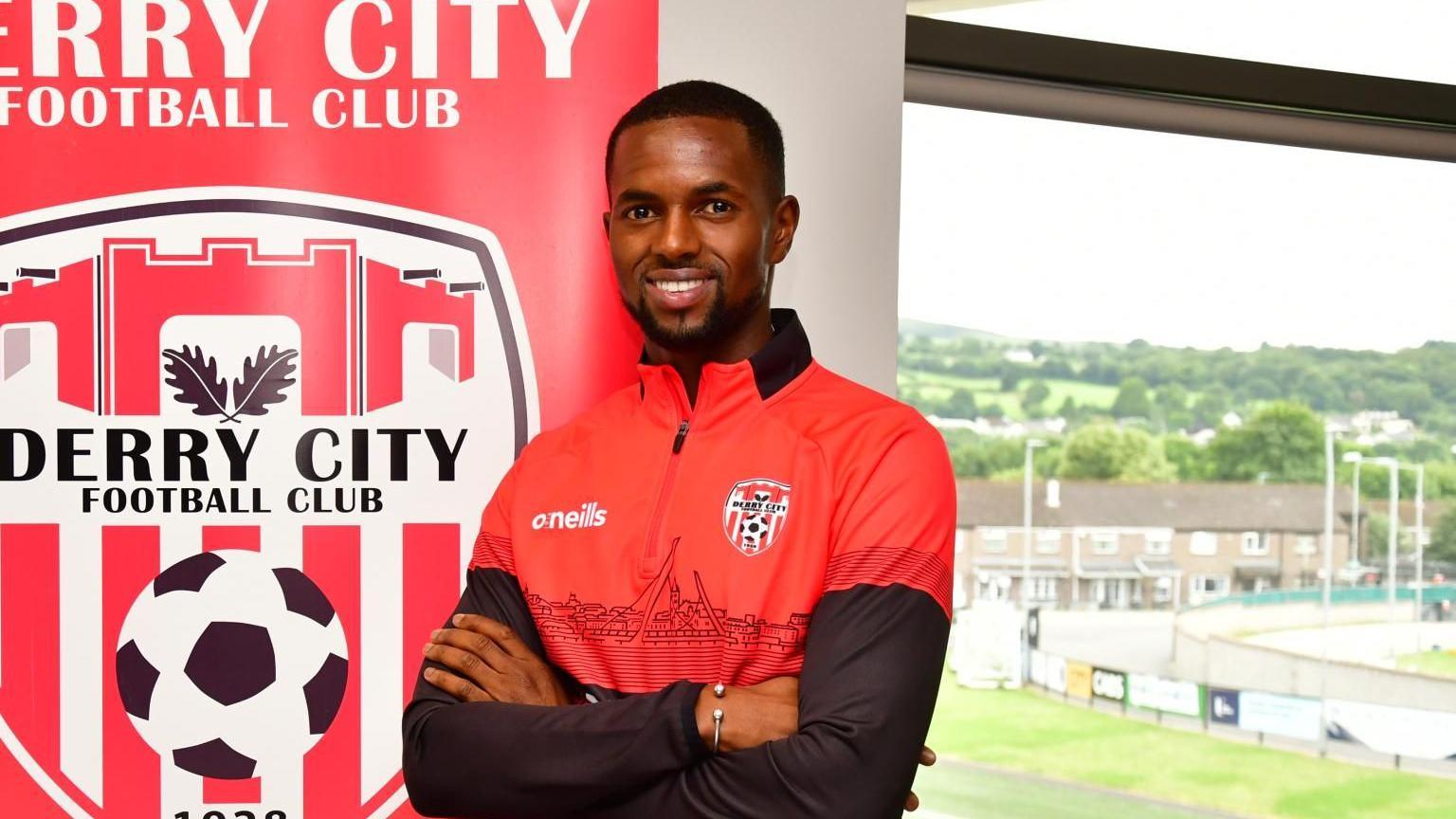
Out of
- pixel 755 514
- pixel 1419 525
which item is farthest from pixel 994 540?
pixel 755 514

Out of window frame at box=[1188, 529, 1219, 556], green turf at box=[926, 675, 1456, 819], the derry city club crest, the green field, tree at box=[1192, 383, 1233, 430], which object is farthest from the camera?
green turf at box=[926, 675, 1456, 819]

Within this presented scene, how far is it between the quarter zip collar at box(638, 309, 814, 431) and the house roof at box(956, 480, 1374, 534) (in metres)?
2.54

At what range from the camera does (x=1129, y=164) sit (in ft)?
12.5

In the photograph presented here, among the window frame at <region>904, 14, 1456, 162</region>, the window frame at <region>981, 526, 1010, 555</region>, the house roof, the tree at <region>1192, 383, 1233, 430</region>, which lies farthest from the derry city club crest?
the tree at <region>1192, 383, 1233, 430</region>

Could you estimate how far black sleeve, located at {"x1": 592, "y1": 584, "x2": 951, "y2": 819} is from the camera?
1.21 metres

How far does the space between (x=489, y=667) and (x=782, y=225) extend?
630 mm

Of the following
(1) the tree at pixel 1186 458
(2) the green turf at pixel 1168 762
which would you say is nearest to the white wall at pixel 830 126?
(1) the tree at pixel 1186 458

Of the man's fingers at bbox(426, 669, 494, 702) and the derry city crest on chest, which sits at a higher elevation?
the derry city crest on chest

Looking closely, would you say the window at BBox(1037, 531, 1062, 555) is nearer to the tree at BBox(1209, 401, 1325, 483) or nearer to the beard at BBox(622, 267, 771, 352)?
the tree at BBox(1209, 401, 1325, 483)

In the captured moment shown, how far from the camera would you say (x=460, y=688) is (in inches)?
54.7

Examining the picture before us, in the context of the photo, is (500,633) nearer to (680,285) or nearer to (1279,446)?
(680,285)

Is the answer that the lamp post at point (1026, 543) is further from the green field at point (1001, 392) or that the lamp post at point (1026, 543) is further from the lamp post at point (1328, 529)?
the lamp post at point (1328, 529)

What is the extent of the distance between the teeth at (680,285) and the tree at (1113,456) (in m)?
2.76

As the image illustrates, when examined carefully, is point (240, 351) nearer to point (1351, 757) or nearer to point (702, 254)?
point (702, 254)
